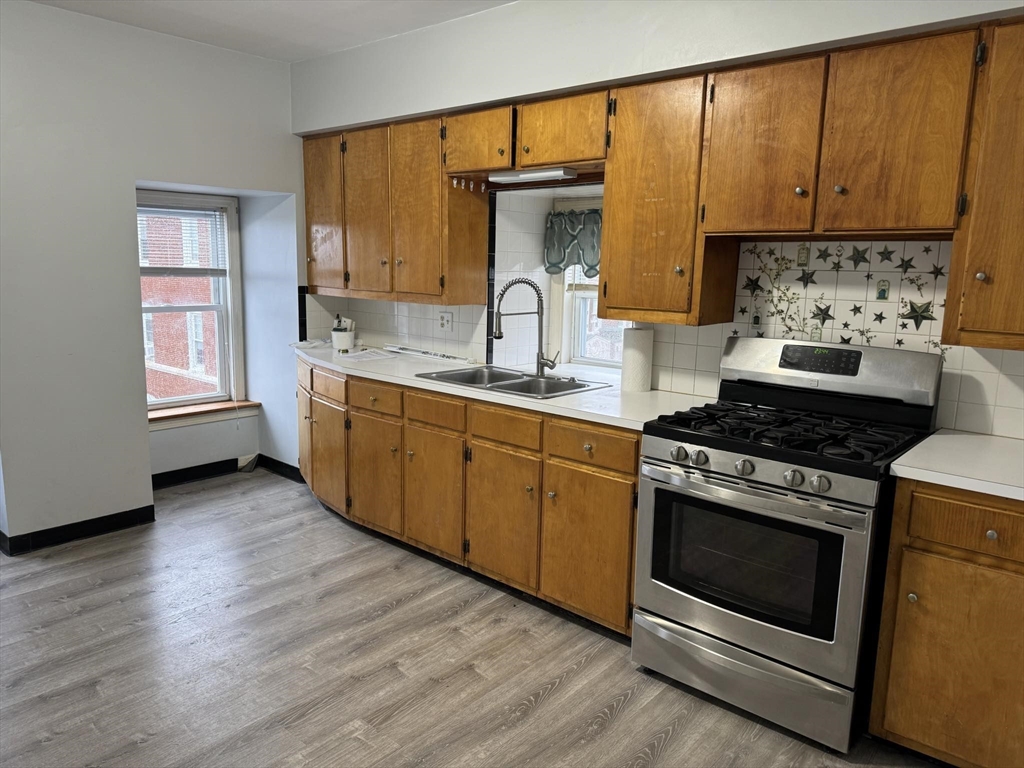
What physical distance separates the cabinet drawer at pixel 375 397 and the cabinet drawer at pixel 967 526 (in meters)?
2.26

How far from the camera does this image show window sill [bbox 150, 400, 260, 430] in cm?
443

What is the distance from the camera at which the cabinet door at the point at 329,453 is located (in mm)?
3877

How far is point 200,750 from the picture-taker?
2.15 m

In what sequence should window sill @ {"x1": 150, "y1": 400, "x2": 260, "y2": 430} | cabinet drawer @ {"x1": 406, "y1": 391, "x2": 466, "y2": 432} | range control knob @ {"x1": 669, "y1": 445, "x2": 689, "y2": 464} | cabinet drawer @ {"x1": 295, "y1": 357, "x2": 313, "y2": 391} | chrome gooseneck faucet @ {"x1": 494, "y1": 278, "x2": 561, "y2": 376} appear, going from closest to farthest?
range control knob @ {"x1": 669, "y1": 445, "x2": 689, "y2": 464} < cabinet drawer @ {"x1": 406, "y1": 391, "x2": 466, "y2": 432} < chrome gooseneck faucet @ {"x1": 494, "y1": 278, "x2": 561, "y2": 376} < cabinet drawer @ {"x1": 295, "y1": 357, "x2": 313, "y2": 391} < window sill @ {"x1": 150, "y1": 400, "x2": 260, "y2": 430}

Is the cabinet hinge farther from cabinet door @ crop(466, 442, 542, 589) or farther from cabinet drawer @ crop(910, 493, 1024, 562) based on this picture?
cabinet door @ crop(466, 442, 542, 589)

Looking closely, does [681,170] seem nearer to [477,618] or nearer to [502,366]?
[502,366]

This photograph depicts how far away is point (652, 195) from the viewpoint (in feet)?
9.07

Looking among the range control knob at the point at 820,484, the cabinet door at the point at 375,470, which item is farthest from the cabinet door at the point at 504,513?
the range control knob at the point at 820,484

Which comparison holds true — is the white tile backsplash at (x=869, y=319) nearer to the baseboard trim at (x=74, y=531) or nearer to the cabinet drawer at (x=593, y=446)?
the cabinet drawer at (x=593, y=446)

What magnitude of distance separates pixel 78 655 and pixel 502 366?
7.44ft

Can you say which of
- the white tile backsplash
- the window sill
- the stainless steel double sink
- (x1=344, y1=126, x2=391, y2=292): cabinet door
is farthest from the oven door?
the window sill

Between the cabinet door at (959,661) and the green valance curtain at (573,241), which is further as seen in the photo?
the green valance curtain at (573,241)

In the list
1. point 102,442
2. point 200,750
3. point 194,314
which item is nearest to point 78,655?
point 200,750

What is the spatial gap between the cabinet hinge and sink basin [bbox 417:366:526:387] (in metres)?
2.05
